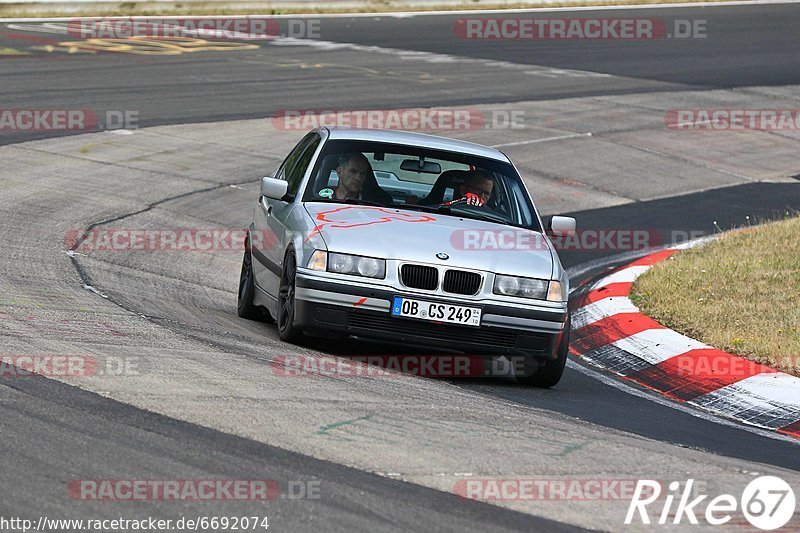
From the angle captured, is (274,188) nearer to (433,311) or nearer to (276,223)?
(276,223)

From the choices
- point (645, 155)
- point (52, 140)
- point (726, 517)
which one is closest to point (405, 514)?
point (726, 517)

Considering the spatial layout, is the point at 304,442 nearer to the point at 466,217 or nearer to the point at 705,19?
the point at 466,217

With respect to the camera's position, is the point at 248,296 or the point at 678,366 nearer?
the point at 678,366

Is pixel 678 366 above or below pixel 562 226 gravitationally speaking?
below

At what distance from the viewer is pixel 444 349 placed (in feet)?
25.9

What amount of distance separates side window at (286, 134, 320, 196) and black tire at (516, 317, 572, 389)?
7.07ft

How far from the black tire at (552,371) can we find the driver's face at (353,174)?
1.77 m

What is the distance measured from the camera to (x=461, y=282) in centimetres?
791

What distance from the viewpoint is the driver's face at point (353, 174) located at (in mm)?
9039

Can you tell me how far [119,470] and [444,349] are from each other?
3.13 meters

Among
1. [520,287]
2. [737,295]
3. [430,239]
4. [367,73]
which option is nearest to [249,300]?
[430,239]

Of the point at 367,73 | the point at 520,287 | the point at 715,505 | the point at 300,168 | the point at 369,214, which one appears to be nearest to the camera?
the point at 715,505

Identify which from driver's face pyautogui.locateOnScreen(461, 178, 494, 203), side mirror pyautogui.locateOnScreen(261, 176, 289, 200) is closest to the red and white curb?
driver's face pyautogui.locateOnScreen(461, 178, 494, 203)

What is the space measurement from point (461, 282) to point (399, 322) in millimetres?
442
